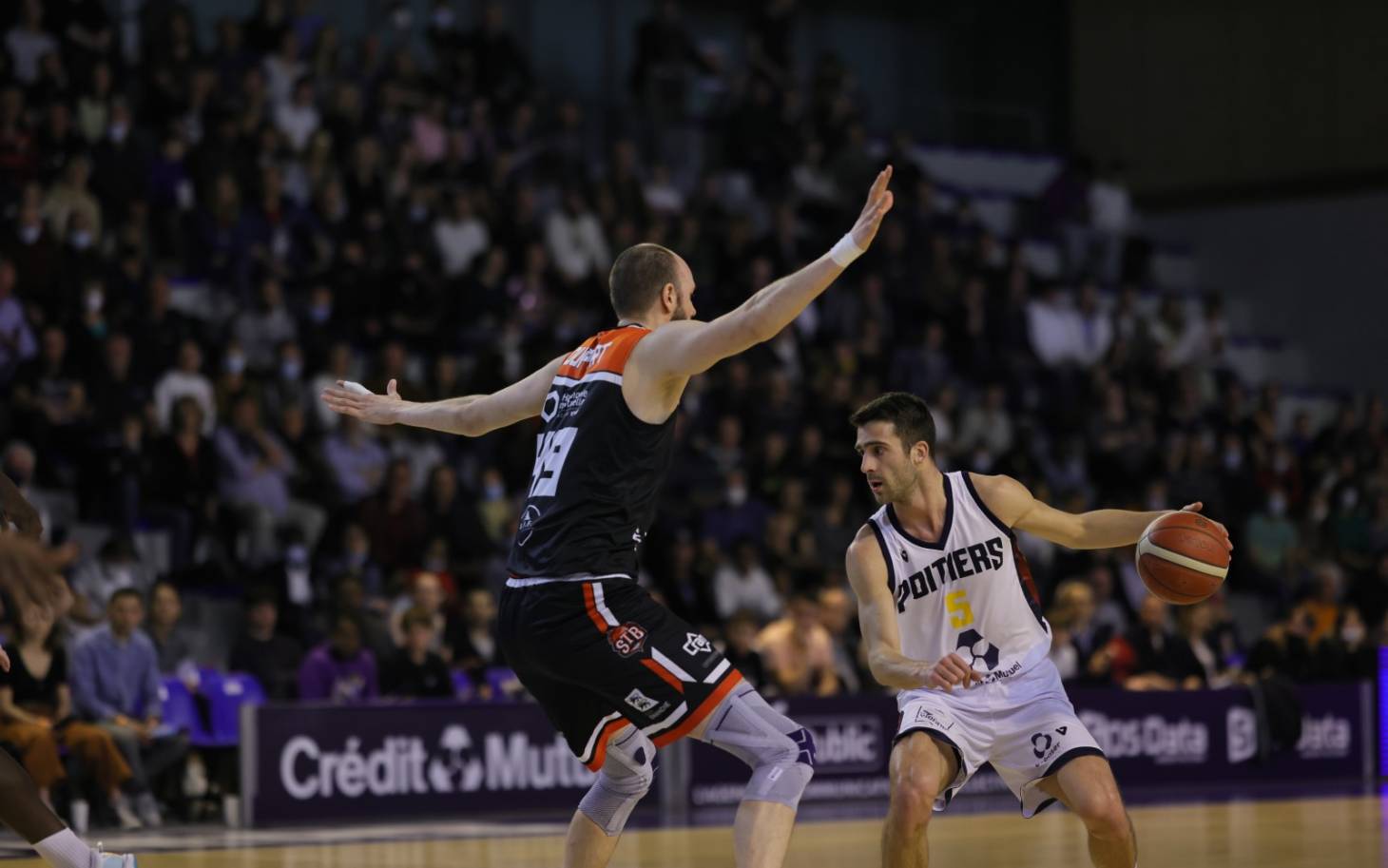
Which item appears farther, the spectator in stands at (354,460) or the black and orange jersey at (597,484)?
the spectator in stands at (354,460)

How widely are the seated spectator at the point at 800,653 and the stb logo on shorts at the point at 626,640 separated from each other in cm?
915

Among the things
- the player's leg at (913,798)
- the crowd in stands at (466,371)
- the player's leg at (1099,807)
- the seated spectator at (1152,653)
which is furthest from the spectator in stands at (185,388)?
the player's leg at (1099,807)

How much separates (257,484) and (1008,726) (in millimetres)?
9740

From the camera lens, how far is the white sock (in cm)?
734

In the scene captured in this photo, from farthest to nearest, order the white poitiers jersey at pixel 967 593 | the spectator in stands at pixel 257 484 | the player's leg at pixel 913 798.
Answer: the spectator in stands at pixel 257 484, the white poitiers jersey at pixel 967 593, the player's leg at pixel 913 798

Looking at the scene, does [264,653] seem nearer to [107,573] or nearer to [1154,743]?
[107,573]

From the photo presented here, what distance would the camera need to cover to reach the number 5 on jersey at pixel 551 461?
6961 mm

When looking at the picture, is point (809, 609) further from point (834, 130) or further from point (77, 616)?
point (834, 130)

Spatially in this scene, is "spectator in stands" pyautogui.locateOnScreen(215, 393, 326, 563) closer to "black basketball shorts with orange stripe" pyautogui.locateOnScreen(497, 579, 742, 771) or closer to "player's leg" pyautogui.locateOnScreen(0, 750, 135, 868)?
"player's leg" pyautogui.locateOnScreen(0, 750, 135, 868)

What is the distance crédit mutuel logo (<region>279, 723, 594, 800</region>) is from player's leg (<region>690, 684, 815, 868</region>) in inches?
287

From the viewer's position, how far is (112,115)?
17.9m

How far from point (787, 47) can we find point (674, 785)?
1263 centimetres

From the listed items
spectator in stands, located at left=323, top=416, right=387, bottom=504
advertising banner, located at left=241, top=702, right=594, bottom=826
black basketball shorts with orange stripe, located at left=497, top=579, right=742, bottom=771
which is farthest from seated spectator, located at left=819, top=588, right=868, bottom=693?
black basketball shorts with orange stripe, located at left=497, top=579, right=742, bottom=771

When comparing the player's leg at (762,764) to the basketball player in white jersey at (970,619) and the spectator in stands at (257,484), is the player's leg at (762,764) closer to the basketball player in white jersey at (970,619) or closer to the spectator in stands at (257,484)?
the basketball player in white jersey at (970,619)
